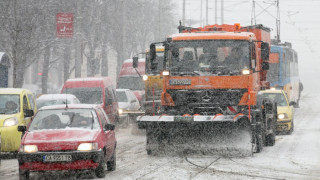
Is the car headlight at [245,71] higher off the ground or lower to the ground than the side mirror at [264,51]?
lower

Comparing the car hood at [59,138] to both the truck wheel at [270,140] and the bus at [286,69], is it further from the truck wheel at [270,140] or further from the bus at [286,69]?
the bus at [286,69]

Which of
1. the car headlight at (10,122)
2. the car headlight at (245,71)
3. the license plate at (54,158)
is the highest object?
the car headlight at (245,71)

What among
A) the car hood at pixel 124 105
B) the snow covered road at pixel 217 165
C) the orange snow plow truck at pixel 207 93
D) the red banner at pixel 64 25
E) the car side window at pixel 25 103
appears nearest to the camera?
the snow covered road at pixel 217 165

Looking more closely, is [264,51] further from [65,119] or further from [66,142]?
[66,142]

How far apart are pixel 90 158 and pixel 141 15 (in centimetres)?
5622

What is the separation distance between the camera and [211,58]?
16391 millimetres

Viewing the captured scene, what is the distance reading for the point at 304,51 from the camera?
13338 centimetres

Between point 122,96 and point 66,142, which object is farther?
point 122,96

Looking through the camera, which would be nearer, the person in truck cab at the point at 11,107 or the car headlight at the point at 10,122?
the car headlight at the point at 10,122

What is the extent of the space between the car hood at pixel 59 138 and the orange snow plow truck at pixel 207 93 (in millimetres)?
3902

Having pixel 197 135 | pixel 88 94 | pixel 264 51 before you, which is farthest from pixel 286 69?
pixel 197 135

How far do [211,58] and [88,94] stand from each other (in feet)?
29.6

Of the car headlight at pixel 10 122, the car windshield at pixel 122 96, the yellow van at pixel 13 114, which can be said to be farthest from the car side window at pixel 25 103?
the car windshield at pixel 122 96

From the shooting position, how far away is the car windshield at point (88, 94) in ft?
79.5
